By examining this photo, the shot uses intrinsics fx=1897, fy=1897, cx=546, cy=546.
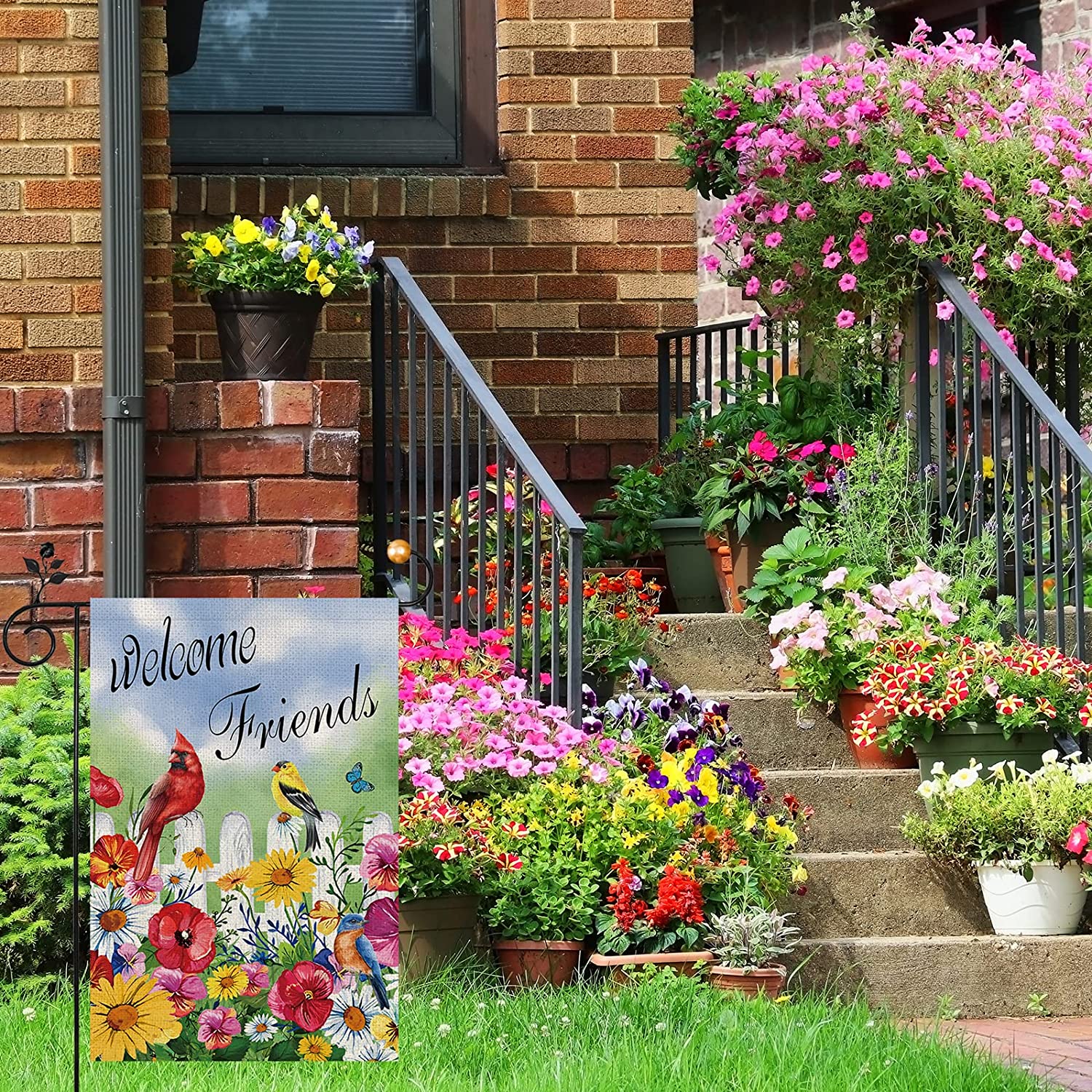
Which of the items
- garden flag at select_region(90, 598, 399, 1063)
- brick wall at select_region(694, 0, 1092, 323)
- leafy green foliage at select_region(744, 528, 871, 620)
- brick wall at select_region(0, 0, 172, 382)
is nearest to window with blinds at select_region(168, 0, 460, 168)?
brick wall at select_region(0, 0, 172, 382)

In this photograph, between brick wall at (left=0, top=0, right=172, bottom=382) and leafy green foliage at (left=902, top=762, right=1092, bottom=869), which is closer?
leafy green foliage at (left=902, top=762, right=1092, bottom=869)

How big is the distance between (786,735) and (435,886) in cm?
162

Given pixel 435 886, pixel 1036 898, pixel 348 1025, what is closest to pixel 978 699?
pixel 1036 898

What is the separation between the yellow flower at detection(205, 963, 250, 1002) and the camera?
313 cm

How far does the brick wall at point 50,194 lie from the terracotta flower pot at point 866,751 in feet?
7.74

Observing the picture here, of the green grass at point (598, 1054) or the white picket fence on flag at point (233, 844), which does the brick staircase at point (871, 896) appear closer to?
the green grass at point (598, 1054)

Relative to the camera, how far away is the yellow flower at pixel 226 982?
10.3 feet

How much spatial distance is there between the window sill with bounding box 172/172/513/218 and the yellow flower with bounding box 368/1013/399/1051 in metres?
4.20

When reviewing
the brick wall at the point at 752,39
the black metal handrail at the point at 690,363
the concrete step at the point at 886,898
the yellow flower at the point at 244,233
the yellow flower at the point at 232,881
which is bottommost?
the concrete step at the point at 886,898

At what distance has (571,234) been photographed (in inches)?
280

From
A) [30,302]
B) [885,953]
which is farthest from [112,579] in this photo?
[885,953]

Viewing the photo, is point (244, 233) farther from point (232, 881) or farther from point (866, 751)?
point (232, 881)

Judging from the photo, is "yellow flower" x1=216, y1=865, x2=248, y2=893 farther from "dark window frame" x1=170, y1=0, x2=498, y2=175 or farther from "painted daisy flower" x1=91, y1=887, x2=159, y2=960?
"dark window frame" x1=170, y1=0, x2=498, y2=175

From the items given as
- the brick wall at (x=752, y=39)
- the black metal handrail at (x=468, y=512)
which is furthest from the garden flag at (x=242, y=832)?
the brick wall at (x=752, y=39)
